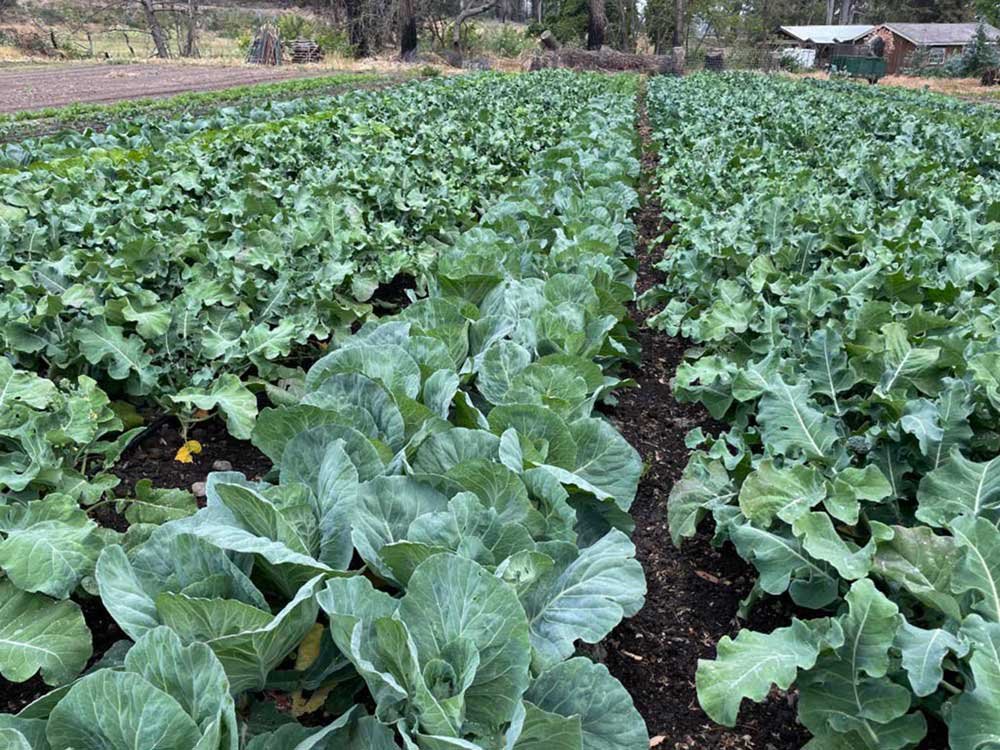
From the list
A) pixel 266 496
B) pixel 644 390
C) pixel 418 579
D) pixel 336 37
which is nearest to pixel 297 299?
pixel 644 390

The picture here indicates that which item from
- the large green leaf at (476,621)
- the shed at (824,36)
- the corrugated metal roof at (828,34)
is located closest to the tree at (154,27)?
the large green leaf at (476,621)

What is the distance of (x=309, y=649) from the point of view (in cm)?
183

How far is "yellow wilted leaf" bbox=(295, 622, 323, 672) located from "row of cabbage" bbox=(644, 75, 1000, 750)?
914mm

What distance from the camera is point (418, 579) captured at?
1.49 metres

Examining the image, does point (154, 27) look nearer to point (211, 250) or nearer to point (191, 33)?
point (191, 33)

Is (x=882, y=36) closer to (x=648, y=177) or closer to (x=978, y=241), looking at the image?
(x=648, y=177)

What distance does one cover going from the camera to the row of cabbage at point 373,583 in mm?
1365

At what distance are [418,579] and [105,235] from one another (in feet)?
13.0

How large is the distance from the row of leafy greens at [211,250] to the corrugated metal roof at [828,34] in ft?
204

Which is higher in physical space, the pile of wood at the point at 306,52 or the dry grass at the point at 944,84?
Answer: the pile of wood at the point at 306,52

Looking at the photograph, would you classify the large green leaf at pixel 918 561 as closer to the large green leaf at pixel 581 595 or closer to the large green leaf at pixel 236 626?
the large green leaf at pixel 581 595

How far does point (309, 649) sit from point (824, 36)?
7165cm

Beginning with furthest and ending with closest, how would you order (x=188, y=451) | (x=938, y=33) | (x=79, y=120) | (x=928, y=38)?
(x=938, y=33)
(x=928, y=38)
(x=79, y=120)
(x=188, y=451)

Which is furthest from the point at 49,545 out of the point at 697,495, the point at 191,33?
the point at 191,33
